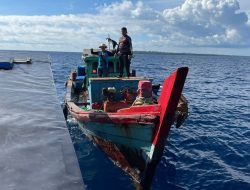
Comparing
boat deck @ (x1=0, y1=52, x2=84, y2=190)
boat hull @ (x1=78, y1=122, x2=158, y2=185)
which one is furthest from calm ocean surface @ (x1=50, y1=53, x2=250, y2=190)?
boat deck @ (x1=0, y1=52, x2=84, y2=190)

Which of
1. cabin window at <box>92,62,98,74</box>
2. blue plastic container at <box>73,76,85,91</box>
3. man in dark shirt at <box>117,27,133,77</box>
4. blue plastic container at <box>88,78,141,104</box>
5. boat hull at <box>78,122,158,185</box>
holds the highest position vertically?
man in dark shirt at <box>117,27,133,77</box>

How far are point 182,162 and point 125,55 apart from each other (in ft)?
18.3

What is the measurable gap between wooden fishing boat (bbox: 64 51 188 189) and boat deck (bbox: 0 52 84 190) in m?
1.79

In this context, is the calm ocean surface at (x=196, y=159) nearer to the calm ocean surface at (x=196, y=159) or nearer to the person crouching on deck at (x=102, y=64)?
the calm ocean surface at (x=196, y=159)

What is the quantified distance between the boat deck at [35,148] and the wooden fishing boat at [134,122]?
179 cm

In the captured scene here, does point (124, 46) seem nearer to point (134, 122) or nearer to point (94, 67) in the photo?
point (94, 67)

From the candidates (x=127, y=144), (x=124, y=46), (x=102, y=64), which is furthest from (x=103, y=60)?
(x=127, y=144)

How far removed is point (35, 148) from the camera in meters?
7.07

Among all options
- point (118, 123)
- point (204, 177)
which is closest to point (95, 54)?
point (118, 123)

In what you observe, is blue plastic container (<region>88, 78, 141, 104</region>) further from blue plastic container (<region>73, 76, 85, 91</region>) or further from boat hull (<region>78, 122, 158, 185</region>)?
blue plastic container (<region>73, 76, 85, 91</region>)

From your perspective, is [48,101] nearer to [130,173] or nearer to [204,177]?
[130,173]

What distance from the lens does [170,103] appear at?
869 cm

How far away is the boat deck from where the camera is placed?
5425mm

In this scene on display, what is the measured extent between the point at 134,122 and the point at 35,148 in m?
3.66
